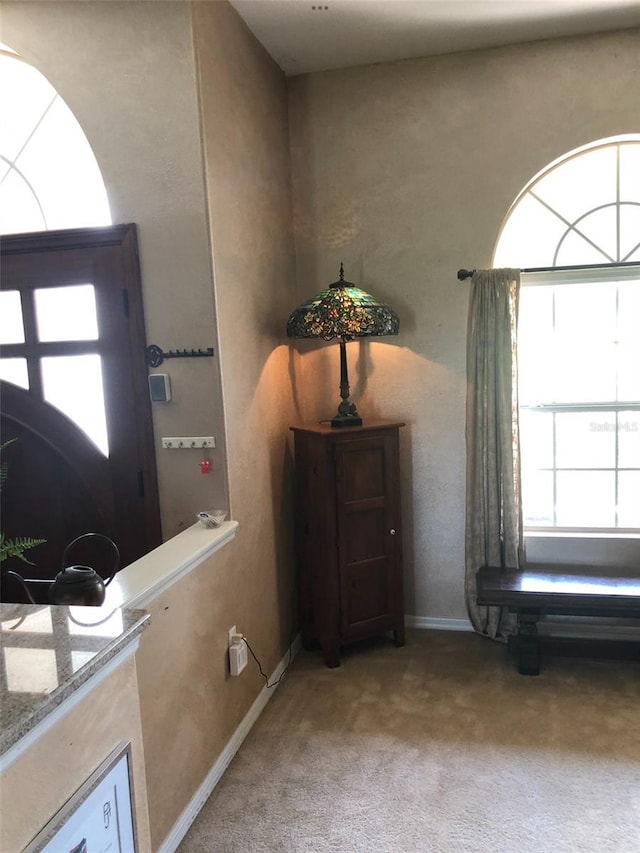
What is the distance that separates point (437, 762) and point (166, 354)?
1.95 meters

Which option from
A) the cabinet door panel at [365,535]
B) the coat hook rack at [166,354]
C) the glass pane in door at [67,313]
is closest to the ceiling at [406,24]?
the glass pane in door at [67,313]

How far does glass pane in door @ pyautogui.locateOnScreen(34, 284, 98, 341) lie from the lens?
2592 mm

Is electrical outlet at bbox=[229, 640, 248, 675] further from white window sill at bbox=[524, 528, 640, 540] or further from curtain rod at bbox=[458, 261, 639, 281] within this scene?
curtain rod at bbox=[458, 261, 639, 281]

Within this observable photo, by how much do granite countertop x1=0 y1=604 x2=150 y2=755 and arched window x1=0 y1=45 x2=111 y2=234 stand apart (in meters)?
1.89

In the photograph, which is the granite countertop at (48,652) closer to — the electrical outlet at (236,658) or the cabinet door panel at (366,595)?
the electrical outlet at (236,658)

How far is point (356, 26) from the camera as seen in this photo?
2838 millimetres

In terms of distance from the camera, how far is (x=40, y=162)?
8.93 ft

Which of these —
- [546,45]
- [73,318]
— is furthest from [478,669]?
[546,45]

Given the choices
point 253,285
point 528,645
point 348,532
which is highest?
point 253,285

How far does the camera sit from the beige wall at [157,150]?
2330mm

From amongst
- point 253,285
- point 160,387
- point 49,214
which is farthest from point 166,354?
point 49,214

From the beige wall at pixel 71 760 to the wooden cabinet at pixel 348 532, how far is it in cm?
175

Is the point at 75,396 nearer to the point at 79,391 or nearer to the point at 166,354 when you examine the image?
the point at 79,391

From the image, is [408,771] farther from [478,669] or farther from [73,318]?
[73,318]
